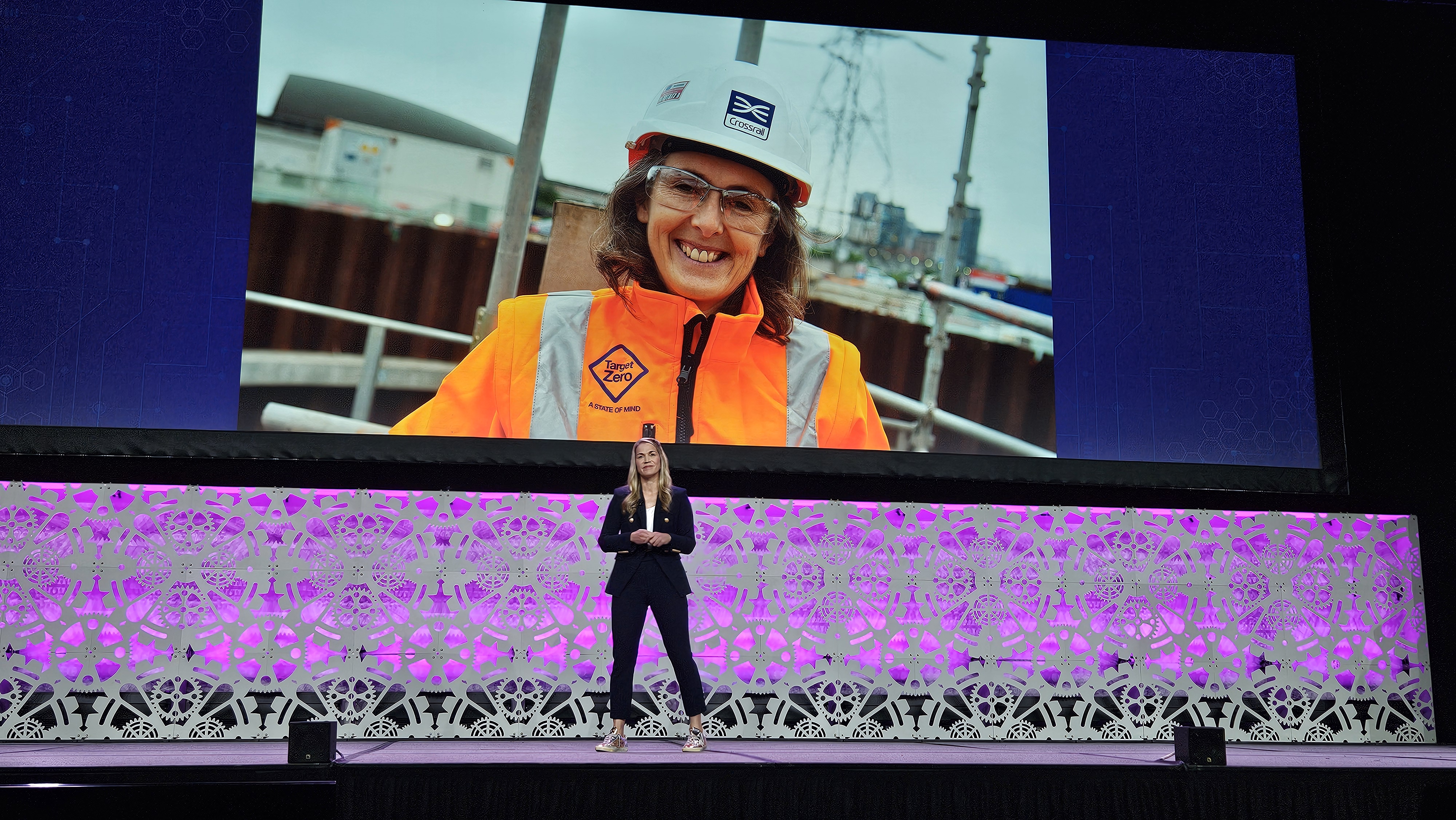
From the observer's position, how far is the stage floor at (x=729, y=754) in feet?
10.8

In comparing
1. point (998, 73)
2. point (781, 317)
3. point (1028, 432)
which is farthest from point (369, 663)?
point (998, 73)

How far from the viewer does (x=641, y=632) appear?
3654 mm

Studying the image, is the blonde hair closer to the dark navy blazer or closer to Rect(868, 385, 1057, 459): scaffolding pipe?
the dark navy blazer

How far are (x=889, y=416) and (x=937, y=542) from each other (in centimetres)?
60

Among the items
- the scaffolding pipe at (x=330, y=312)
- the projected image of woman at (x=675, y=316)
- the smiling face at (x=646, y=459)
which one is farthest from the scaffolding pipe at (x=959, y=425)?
the scaffolding pipe at (x=330, y=312)

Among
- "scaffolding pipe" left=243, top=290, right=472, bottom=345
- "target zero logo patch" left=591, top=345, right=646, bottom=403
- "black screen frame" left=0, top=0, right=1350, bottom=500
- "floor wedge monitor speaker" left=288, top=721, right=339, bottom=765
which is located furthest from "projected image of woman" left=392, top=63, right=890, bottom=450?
"floor wedge monitor speaker" left=288, top=721, right=339, bottom=765

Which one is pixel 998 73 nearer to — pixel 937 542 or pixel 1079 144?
pixel 1079 144

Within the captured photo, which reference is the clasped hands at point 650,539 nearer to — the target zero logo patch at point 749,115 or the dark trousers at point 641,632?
the dark trousers at point 641,632

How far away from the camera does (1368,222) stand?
16.7 feet

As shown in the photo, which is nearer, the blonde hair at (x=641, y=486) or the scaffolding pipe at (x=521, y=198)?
the blonde hair at (x=641, y=486)

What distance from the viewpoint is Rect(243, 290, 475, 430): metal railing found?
4.43 m

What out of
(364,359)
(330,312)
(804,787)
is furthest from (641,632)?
(330,312)

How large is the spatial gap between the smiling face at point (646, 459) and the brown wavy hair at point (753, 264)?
3.33 ft

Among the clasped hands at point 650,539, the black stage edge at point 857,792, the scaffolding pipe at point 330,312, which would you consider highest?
the scaffolding pipe at point 330,312
